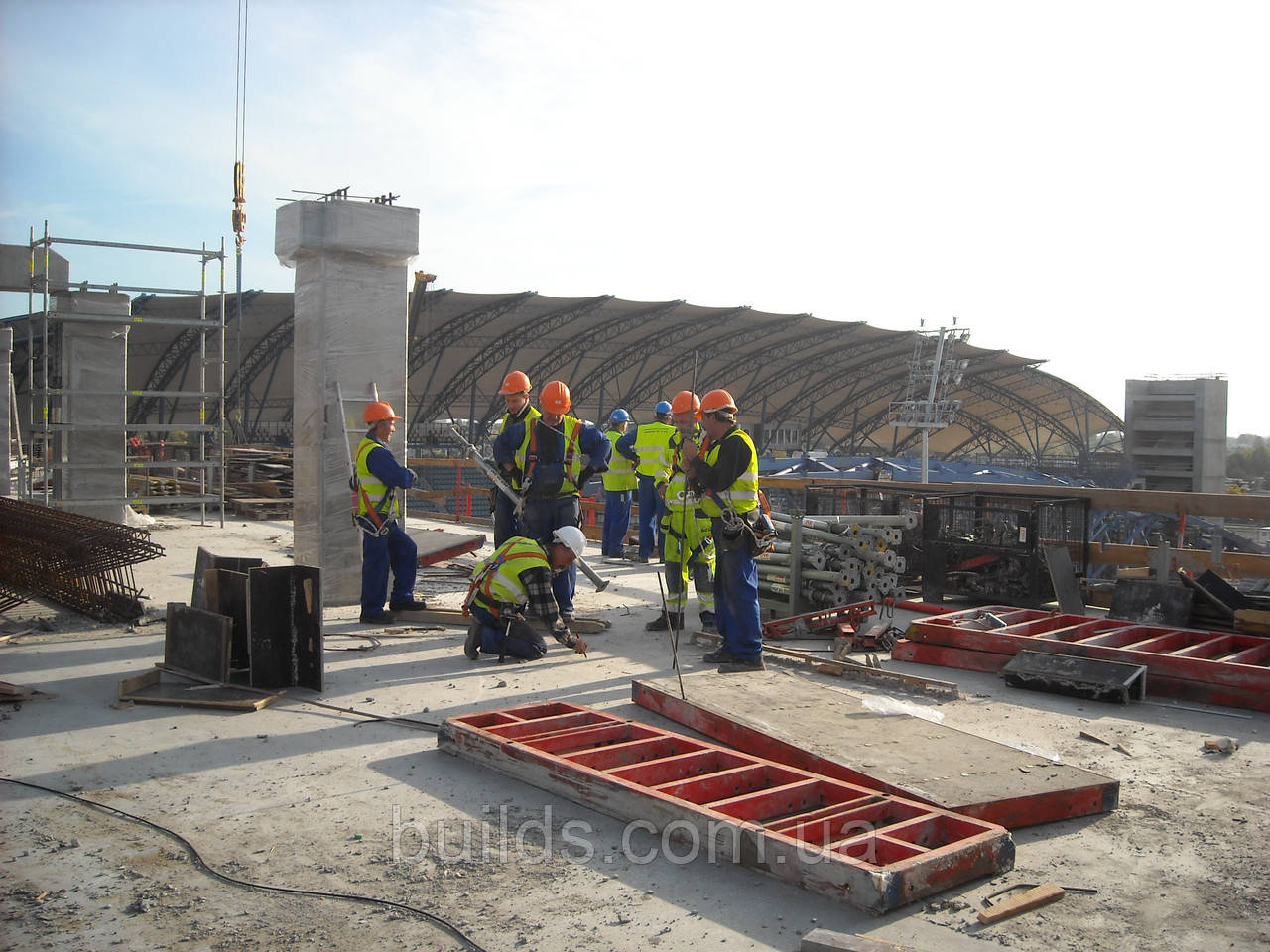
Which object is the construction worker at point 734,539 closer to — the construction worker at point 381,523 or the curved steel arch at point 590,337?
the construction worker at point 381,523

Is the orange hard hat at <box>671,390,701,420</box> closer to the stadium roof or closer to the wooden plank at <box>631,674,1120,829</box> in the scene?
the wooden plank at <box>631,674,1120,829</box>

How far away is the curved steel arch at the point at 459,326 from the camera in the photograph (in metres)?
36.2

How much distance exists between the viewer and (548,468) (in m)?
7.73

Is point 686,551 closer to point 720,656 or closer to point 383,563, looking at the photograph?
point 720,656

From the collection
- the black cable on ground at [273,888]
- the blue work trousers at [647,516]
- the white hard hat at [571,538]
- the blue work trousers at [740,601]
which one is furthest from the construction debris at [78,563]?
the blue work trousers at [647,516]

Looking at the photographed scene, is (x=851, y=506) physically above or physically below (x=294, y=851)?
above

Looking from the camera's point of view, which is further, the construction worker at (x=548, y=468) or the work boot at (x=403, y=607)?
the work boot at (x=403, y=607)

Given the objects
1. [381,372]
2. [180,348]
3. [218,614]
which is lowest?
[218,614]

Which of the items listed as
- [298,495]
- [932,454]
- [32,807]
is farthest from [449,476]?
[932,454]

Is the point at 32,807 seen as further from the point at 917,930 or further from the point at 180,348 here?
the point at 180,348

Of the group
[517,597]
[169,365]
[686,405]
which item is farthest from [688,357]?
[517,597]

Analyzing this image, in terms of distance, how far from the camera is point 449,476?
31.2 metres

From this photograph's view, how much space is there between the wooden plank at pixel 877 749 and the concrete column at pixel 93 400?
9.51m

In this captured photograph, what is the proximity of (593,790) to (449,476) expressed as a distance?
27748 mm
